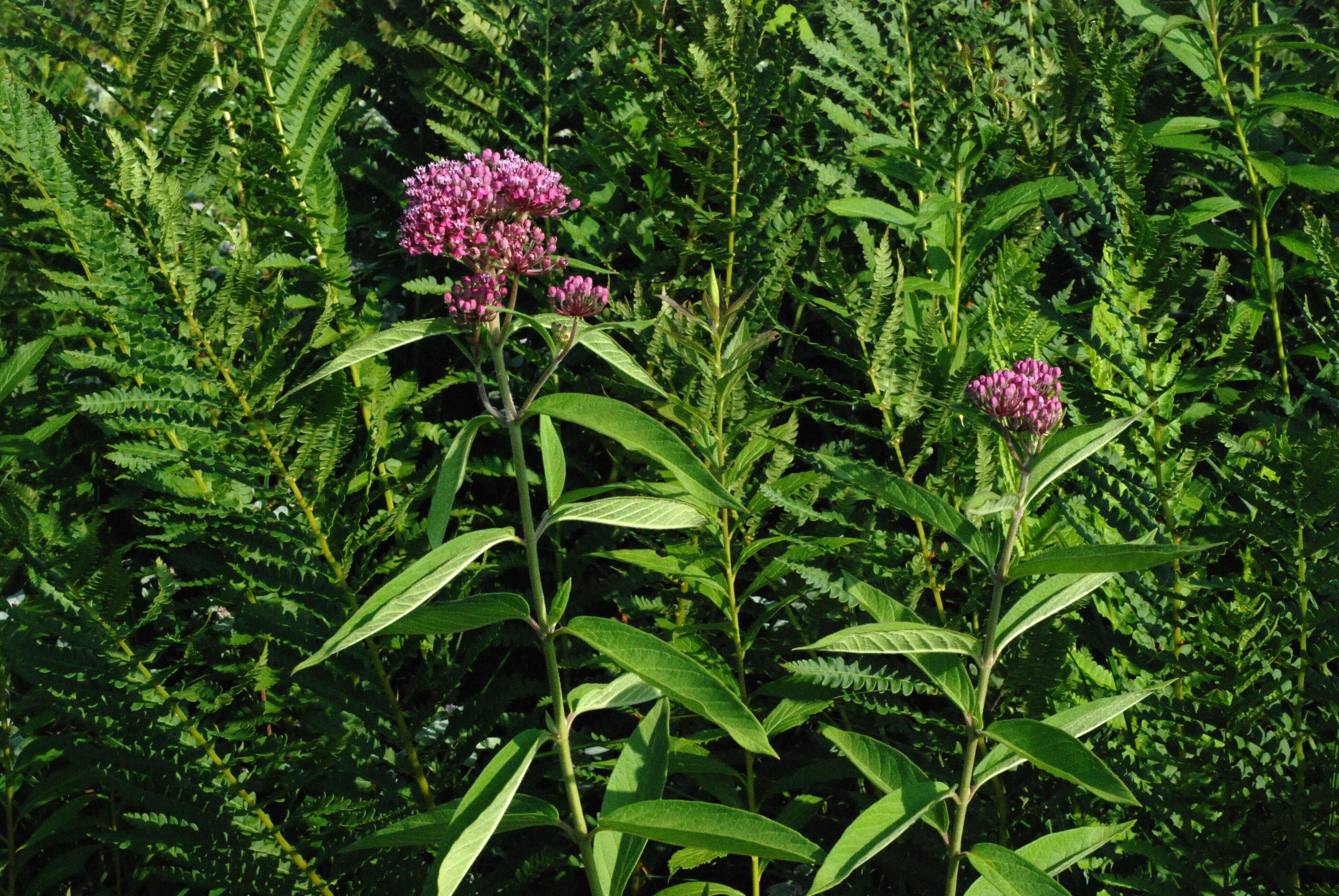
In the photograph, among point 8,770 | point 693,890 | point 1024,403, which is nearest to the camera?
point 1024,403

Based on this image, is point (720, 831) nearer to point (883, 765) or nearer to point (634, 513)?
point (883, 765)

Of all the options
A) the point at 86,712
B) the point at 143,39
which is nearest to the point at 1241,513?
the point at 86,712

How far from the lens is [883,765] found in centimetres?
146

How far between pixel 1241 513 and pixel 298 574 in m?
1.74

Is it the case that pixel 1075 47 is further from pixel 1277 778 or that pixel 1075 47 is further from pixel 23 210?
pixel 23 210

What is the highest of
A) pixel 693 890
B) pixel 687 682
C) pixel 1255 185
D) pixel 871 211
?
pixel 1255 185

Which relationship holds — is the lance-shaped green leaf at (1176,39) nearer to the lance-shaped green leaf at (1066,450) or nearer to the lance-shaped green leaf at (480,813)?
the lance-shaped green leaf at (1066,450)

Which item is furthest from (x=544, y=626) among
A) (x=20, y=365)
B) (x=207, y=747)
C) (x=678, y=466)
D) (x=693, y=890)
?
(x=20, y=365)

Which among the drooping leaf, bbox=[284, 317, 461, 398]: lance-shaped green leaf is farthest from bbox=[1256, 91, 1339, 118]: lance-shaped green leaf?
the drooping leaf

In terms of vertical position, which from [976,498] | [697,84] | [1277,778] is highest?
[697,84]

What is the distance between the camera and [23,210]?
2555mm

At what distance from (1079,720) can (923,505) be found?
35cm

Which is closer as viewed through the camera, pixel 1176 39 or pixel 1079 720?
pixel 1079 720

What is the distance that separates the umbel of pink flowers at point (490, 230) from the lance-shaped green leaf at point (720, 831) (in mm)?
646
